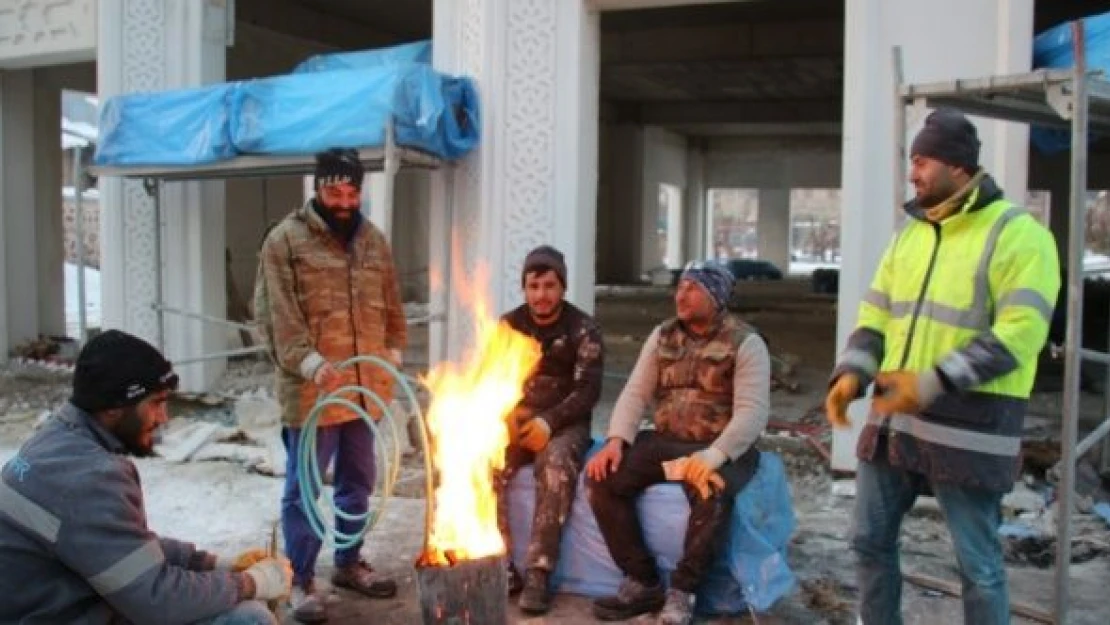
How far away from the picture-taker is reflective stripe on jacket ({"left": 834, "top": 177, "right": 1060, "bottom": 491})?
114 inches

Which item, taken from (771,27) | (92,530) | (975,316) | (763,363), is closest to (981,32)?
(763,363)

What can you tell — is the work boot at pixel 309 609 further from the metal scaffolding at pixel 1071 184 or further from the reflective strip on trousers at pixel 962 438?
the metal scaffolding at pixel 1071 184

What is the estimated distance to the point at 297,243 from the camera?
4094mm

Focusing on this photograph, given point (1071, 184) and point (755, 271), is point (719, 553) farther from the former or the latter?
point (755, 271)

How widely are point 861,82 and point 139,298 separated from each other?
608 centimetres

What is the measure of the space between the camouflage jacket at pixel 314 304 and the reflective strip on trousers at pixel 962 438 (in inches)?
87.1

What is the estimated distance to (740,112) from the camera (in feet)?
71.9

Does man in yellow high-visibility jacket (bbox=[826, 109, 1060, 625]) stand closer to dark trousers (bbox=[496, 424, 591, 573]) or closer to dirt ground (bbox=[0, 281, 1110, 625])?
dirt ground (bbox=[0, 281, 1110, 625])

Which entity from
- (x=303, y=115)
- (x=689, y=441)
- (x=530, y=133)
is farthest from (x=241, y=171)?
(x=689, y=441)

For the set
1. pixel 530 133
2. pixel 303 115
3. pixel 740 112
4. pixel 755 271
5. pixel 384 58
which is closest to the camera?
pixel 303 115

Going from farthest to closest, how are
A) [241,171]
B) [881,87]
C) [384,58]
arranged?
1. [384,58]
2. [241,171]
3. [881,87]

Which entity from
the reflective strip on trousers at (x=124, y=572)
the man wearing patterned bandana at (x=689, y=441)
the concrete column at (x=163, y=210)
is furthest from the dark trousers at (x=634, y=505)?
the concrete column at (x=163, y=210)

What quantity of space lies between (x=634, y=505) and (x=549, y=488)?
1.21ft

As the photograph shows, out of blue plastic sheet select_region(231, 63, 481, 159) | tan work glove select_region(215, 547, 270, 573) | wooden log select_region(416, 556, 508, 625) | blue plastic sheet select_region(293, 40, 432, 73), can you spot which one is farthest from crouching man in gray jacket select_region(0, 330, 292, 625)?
blue plastic sheet select_region(293, 40, 432, 73)
